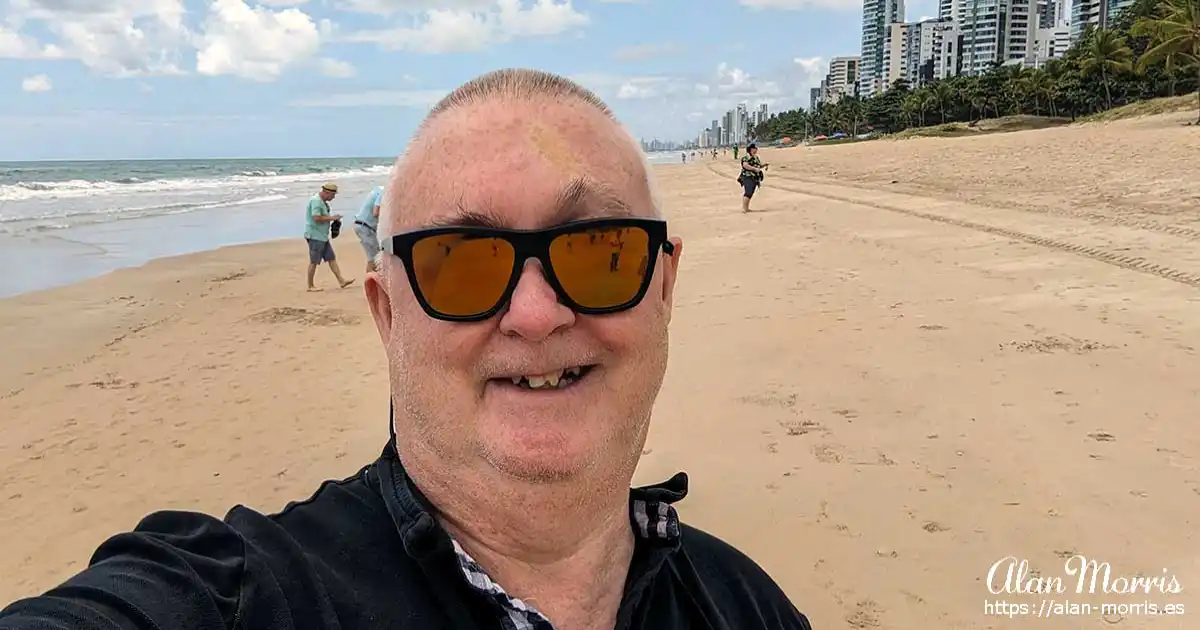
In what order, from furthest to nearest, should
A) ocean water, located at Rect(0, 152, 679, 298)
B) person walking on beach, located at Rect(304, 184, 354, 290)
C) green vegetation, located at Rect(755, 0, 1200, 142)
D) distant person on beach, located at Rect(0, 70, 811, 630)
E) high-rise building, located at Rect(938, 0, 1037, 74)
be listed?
1. high-rise building, located at Rect(938, 0, 1037, 74)
2. green vegetation, located at Rect(755, 0, 1200, 142)
3. ocean water, located at Rect(0, 152, 679, 298)
4. person walking on beach, located at Rect(304, 184, 354, 290)
5. distant person on beach, located at Rect(0, 70, 811, 630)

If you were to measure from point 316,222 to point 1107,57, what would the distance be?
6492 centimetres

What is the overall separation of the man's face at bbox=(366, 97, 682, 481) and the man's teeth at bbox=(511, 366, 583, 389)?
0.01 m

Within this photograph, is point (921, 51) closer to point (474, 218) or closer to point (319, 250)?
point (319, 250)

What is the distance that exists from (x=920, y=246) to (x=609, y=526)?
12.2m

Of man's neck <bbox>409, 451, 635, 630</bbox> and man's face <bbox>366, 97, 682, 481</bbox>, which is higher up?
man's face <bbox>366, 97, 682, 481</bbox>

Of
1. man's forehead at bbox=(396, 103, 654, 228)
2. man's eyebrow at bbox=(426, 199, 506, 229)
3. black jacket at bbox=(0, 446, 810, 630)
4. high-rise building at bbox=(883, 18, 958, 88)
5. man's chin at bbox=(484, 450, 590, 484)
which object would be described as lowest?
black jacket at bbox=(0, 446, 810, 630)

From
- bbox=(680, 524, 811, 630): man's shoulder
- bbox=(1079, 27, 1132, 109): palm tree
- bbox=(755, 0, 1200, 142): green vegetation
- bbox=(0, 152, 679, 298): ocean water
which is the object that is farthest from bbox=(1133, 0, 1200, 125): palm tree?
bbox=(680, 524, 811, 630): man's shoulder

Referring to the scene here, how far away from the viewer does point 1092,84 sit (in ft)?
205

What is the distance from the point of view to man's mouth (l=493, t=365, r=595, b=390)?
138 cm

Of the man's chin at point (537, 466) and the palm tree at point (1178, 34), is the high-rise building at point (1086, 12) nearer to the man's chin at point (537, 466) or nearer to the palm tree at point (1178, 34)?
the palm tree at point (1178, 34)

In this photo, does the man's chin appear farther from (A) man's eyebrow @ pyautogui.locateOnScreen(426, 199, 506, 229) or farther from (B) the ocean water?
(B) the ocean water

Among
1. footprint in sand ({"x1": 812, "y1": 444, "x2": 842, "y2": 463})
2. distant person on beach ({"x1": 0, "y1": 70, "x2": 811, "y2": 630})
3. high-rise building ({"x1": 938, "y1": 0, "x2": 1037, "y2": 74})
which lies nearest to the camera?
distant person on beach ({"x1": 0, "y1": 70, "x2": 811, "y2": 630})

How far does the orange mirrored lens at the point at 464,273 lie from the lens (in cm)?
140

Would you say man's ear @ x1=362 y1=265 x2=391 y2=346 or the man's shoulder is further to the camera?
the man's shoulder
